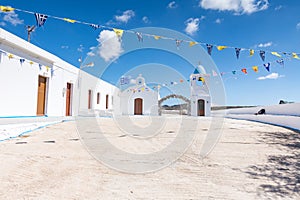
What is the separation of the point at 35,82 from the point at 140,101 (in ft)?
43.6

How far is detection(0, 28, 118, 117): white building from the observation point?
7977mm

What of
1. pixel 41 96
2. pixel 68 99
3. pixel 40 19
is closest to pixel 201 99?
pixel 68 99

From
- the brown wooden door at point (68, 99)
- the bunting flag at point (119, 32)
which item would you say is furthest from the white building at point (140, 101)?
the bunting flag at point (119, 32)

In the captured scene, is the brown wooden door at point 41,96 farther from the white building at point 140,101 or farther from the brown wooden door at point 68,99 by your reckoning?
the white building at point 140,101

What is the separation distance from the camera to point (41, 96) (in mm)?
10492

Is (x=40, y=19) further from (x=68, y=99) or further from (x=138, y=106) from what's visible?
(x=138, y=106)

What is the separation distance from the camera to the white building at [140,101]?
72.2 ft

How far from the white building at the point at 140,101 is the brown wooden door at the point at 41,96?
38.2 feet

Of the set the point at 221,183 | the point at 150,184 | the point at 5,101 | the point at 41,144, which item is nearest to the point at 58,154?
the point at 41,144

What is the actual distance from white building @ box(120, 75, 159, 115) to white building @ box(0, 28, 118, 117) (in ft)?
22.4

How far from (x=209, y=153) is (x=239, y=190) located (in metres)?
2.09

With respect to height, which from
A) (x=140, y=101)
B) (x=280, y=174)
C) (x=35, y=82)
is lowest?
(x=280, y=174)

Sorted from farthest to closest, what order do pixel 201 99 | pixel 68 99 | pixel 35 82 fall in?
pixel 201 99 < pixel 68 99 < pixel 35 82

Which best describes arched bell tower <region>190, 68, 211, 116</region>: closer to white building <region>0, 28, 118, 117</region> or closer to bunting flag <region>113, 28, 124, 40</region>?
white building <region>0, 28, 118, 117</region>
